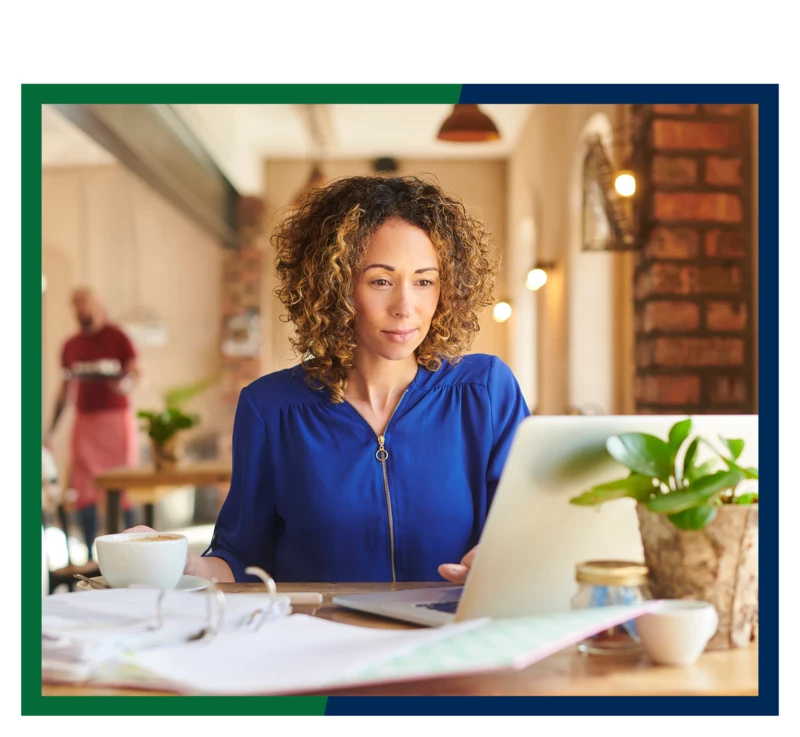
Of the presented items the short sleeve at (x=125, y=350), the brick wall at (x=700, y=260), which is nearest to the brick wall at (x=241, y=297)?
the short sleeve at (x=125, y=350)

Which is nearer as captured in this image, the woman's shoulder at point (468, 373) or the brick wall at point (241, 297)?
the woman's shoulder at point (468, 373)

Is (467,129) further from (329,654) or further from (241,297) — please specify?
(241,297)

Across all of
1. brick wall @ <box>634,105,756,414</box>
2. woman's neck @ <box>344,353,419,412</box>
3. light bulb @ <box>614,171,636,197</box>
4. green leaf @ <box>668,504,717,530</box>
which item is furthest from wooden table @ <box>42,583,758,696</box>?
light bulb @ <box>614,171,636,197</box>

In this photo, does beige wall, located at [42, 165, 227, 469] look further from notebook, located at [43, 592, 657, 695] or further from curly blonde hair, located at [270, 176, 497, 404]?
notebook, located at [43, 592, 657, 695]

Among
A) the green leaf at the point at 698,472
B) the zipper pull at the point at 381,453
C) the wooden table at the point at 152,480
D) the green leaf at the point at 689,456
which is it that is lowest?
the wooden table at the point at 152,480

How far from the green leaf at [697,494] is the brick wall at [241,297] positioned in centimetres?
864

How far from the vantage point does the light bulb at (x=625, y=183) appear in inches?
146

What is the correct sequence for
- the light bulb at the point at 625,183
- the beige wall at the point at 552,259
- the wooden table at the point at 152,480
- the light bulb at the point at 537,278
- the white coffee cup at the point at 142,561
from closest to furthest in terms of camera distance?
the white coffee cup at the point at 142,561 → the light bulb at the point at 625,183 → the wooden table at the point at 152,480 → the beige wall at the point at 552,259 → the light bulb at the point at 537,278

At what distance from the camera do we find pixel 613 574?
1.00 meters

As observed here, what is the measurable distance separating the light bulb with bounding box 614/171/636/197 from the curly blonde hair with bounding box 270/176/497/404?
1928 mm

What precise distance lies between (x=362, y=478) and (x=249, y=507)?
0.72 feet

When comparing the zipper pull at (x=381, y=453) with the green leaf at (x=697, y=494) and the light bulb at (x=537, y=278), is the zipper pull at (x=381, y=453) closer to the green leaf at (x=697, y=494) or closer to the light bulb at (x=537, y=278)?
the green leaf at (x=697, y=494)

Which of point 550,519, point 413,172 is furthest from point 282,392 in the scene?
point 413,172
